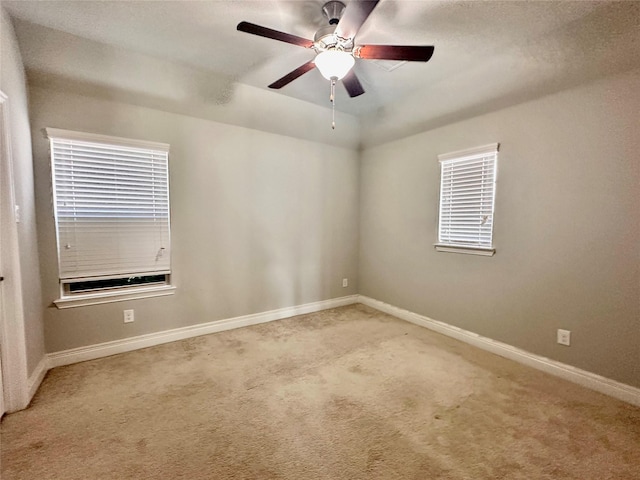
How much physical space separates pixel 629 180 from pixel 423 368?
79.2 inches

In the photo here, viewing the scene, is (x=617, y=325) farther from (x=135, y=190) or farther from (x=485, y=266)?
(x=135, y=190)

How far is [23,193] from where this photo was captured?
6.66 ft

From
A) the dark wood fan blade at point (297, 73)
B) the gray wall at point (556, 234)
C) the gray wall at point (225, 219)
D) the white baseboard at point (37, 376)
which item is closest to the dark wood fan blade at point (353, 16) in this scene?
the dark wood fan blade at point (297, 73)

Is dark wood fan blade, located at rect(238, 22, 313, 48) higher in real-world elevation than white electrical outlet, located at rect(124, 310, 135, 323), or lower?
higher

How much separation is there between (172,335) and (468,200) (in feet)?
11.1

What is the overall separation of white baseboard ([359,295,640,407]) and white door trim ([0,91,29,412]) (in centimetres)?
351

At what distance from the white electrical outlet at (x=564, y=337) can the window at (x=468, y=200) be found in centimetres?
81

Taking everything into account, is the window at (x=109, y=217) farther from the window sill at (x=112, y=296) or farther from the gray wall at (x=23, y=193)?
the gray wall at (x=23, y=193)

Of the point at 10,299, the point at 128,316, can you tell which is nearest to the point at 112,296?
the point at 128,316

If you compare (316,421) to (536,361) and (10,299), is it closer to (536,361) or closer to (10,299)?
(536,361)

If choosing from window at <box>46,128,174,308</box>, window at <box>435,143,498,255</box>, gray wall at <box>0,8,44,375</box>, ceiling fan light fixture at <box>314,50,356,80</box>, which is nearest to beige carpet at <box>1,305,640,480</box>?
Answer: gray wall at <box>0,8,44,375</box>

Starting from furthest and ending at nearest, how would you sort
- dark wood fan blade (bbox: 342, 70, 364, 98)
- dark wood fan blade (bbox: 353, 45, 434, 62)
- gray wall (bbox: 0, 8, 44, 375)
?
dark wood fan blade (bbox: 342, 70, 364, 98)
gray wall (bbox: 0, 8, 44, 375)
dark wood fan blade (bbox: 353, 45, 434, 62)

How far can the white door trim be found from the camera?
1.74m

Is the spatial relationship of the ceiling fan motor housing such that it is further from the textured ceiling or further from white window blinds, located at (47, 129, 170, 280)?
white window blinds, located at (47, 129, 170, 280)
